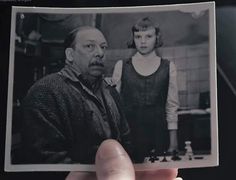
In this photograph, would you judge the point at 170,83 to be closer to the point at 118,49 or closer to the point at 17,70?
the point at 118,49

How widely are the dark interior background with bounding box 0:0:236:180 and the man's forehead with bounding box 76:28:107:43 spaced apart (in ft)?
0.16

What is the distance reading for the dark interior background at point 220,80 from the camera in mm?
551

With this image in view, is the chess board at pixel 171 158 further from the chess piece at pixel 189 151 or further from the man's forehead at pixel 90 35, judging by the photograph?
the man's forehead at pixel 90 35

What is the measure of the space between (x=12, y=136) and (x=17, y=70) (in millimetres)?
81

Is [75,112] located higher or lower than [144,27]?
lower

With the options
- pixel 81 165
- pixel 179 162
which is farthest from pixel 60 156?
pixel 179 162

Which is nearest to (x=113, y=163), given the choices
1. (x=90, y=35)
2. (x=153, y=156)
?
(x=153, y=156)

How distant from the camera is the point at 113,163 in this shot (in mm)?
491

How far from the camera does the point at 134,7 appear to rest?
20.8 inches

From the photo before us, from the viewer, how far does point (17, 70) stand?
0.53 meters

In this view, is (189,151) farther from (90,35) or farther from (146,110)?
(90,35)

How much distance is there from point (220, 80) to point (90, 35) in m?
0.18

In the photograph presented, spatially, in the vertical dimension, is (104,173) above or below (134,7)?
below

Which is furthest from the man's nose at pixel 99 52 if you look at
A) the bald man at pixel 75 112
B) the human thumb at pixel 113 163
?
the human thumb at pixel 113 163
